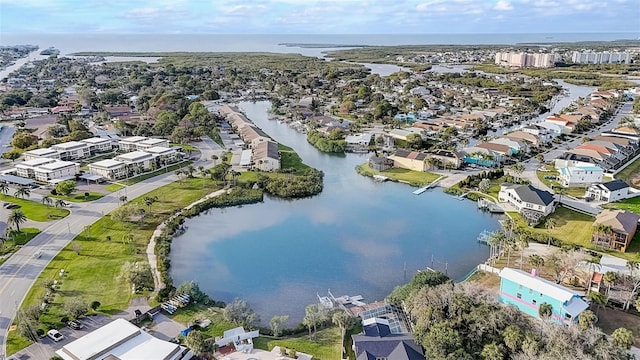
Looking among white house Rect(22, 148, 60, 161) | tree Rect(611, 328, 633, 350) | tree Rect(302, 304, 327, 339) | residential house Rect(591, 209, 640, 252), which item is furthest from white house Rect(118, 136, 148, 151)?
tree Rect(611, 328, 633, 350)

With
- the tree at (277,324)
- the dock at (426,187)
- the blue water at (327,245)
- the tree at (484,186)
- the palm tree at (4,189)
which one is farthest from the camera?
the dock at (426,187)

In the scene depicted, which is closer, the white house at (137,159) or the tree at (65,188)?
the tree at (65,188)

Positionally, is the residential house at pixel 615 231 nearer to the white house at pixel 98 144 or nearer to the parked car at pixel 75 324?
the parked car at pixel 75 324

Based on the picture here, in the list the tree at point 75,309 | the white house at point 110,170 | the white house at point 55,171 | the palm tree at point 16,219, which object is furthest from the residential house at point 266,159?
the tree at point 75,309

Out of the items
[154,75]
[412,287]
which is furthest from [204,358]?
[154,75]

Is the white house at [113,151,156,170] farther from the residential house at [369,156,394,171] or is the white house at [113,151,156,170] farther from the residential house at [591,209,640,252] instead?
the residential house at [591,209,640,252]

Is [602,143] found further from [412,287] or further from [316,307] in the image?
[316,307]
